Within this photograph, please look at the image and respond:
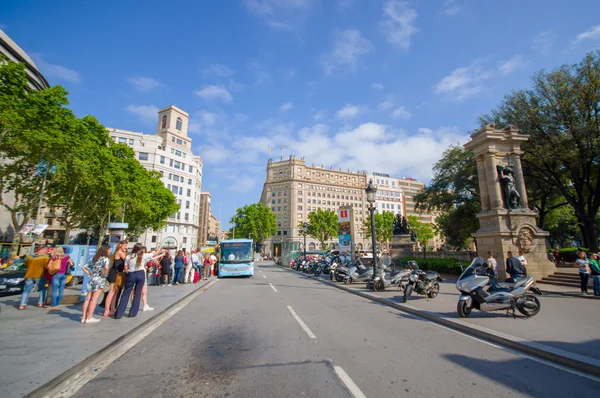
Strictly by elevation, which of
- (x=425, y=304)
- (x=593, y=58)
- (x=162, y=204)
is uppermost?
(x=593, y=58)

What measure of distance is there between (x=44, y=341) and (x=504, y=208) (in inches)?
730

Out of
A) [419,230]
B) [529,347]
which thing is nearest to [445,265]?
[529,347]

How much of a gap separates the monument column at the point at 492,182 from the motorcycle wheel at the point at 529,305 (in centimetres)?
892

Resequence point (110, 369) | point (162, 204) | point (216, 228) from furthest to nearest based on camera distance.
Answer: point (216, 228)
point (162, 204)
point (110, 369)

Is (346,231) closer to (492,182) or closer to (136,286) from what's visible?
(492,182)

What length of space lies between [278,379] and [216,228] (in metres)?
180

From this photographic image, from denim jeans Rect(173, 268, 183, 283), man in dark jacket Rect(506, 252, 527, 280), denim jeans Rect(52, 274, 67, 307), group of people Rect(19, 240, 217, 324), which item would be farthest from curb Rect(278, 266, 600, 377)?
denim jeans Rect(173, 268, 183, 283)

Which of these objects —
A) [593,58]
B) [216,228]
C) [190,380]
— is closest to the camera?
[190,380]

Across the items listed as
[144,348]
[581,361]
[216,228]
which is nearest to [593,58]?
[581,361]

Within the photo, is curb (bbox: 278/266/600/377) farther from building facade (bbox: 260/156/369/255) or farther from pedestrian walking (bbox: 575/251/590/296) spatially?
building facade (bbox: 260/156/369/255)

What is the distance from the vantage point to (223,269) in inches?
838

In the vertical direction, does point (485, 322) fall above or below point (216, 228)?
below

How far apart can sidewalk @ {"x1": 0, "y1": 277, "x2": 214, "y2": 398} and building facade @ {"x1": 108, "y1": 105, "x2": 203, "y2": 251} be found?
5095cm

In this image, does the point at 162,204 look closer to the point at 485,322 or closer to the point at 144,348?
the point at 144,348
